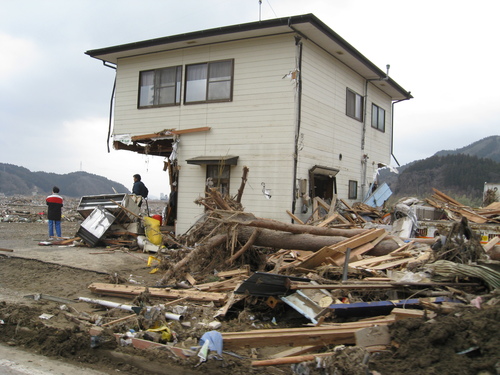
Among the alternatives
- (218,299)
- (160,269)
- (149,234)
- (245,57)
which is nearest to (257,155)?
(245,57)

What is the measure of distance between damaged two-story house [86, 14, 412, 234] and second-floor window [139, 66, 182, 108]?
0.12ft

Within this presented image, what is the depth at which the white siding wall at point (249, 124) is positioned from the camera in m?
12.3

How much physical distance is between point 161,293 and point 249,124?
7.22 meters

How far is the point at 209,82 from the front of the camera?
44.8 feet

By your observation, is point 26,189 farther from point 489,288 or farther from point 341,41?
point 489,288

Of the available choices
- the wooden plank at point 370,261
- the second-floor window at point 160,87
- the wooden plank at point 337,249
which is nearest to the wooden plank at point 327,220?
the wooden plank at point 337,249

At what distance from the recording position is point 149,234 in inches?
503

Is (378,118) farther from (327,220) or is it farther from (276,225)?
(276,225)

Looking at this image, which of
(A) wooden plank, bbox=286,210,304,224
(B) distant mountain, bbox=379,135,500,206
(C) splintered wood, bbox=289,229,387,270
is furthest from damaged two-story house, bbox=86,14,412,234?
(B) distant mountain, bbox=379,135,500,206

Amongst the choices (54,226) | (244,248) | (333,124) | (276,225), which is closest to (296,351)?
(244,248)

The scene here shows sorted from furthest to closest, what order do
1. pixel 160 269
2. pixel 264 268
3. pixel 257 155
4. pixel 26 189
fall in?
pixel 26 189, pixel 257 155, pixel 160 269, pixel 264 268

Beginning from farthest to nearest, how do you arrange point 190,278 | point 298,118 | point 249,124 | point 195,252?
1. point 249,124
2. point 298,118
3. point 195,252
4. point 190,278

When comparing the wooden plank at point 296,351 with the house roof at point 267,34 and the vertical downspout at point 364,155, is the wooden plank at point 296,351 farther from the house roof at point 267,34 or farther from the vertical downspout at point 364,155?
the vertical downspout at point 364,155

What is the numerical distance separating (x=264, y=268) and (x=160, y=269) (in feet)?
8.27
